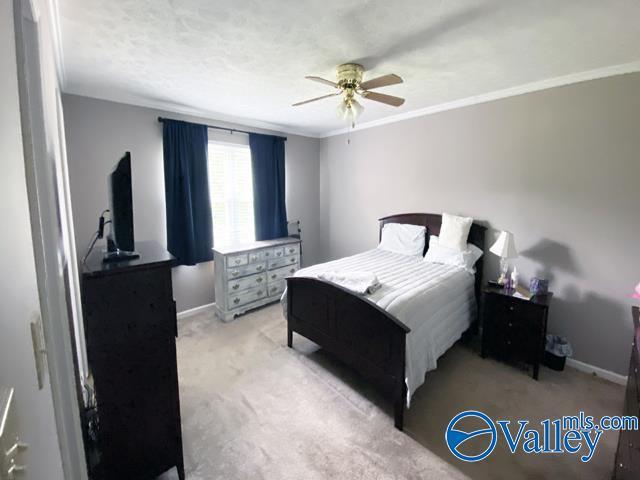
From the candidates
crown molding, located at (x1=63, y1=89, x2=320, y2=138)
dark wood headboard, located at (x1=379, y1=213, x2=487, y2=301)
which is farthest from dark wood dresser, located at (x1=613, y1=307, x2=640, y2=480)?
crown molding, located at (x1=63, y1=89, x2=320, y2=138)

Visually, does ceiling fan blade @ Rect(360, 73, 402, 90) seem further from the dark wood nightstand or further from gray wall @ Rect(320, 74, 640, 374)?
the dark wood nightstand

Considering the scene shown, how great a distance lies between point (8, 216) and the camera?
52cm

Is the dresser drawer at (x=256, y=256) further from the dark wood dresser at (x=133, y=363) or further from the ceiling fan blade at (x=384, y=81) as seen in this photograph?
the ceiling fan blade at (x=384, y=81)

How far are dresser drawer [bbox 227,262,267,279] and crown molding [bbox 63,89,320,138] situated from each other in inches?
74.2

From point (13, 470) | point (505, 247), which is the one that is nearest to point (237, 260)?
point (505, 247)

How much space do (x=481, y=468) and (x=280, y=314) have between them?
2553 mm

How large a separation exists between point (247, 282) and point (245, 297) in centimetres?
19

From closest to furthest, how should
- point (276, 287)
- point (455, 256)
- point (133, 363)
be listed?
point (133, 363), point (455, 256), point (276, 287)

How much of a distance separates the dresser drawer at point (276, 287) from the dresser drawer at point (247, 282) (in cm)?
14

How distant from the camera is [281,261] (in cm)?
411

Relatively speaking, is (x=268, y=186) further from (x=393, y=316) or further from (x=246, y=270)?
(x=393, y=316)

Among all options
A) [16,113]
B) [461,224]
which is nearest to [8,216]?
[16,113]

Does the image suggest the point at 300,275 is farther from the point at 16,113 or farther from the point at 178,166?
the point at 16,113

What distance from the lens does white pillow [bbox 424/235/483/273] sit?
3082mm
